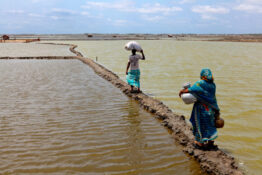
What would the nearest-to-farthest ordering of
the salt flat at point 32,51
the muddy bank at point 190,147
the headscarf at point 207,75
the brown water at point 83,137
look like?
the muddy bank at point 190,147 → the brown water at point 83,137 → the headscarf at point 207,75 → the salt flat at point 32,51

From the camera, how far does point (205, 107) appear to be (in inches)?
149

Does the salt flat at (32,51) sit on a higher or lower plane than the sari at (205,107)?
higher

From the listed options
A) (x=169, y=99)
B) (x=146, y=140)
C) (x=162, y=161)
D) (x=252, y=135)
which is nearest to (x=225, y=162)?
(x=162, y=161)

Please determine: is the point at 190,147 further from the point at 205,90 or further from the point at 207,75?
the point at 207,75

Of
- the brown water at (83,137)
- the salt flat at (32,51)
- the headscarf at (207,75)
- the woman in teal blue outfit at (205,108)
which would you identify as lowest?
the brown water at (83,137)

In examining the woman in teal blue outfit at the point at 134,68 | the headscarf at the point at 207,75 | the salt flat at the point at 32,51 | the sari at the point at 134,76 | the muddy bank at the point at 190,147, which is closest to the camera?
the muddy bank at the point at 190,147

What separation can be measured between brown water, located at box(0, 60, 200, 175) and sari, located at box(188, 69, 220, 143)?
0.49 meters

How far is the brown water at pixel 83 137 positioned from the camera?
3547 millimetres

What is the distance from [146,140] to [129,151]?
21.3 inches

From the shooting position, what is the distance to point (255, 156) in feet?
13.4

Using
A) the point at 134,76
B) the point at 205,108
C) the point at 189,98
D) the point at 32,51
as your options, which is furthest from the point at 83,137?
the point at 32,51

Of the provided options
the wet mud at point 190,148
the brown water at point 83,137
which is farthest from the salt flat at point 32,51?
the wet mud at point 190,148

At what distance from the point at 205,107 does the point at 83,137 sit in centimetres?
225

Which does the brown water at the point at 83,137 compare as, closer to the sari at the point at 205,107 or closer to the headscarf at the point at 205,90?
the sari at the point at 205,107
